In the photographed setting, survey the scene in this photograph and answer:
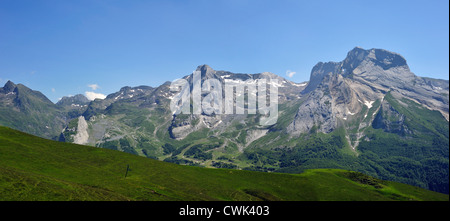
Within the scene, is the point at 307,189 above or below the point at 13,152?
below

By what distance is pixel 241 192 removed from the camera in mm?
136750

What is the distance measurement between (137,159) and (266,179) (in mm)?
89983

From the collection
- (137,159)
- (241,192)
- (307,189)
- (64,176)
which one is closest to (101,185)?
(64,176)

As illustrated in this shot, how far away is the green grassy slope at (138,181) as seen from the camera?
93.6 m

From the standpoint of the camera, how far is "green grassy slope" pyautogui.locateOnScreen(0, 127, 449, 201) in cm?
9362

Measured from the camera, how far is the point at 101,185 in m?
114

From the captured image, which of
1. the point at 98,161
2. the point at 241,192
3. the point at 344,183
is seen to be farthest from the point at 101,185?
the point at 344,183

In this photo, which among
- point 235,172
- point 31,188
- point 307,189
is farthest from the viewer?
point 235,172

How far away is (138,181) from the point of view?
424 ft

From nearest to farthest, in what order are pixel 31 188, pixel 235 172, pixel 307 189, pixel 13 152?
pixel 31 188, pixel 13 152, pixel 307 189, pixel 235 172

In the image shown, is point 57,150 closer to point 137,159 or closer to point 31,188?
point 137,159
